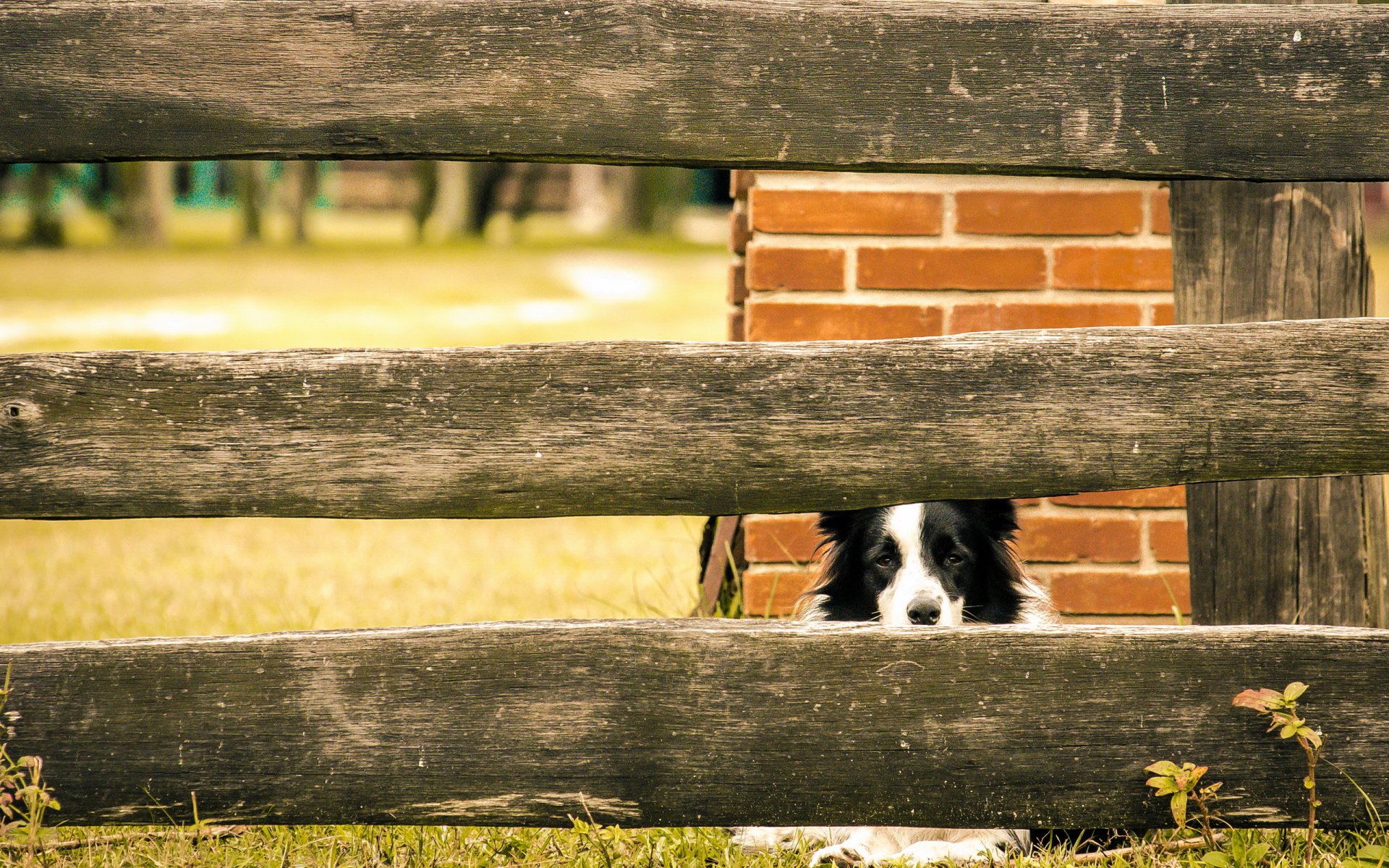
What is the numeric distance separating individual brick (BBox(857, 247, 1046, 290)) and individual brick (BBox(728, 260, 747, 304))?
454mm

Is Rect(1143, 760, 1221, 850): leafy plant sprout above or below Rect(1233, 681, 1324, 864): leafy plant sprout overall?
below

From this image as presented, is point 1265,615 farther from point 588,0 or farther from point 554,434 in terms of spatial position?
point 588,0

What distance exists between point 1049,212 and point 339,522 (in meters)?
4.60

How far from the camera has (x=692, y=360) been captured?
1922mm

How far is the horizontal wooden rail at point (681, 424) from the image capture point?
6.23 ft

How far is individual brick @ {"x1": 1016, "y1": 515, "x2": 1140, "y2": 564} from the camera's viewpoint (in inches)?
130

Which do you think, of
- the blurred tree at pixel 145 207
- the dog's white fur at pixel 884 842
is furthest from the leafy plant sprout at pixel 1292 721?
the blurred tree at pixel 145 207

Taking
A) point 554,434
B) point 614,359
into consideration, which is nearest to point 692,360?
point 614,359

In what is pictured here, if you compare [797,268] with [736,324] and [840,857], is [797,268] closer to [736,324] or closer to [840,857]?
[736,324]

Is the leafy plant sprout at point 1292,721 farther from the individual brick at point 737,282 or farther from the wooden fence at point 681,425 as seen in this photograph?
the individual brick at point 737,282

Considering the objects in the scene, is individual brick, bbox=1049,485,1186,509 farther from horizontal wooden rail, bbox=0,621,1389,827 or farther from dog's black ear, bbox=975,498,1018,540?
horizontal wooden rail, bbox=0,621,1389,827

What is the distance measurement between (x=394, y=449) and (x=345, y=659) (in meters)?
0.36

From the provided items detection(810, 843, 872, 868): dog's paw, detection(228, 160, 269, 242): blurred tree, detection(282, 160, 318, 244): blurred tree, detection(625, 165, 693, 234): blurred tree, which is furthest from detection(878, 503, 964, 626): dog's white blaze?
detection(625, 165, 693, 234): blurred tree

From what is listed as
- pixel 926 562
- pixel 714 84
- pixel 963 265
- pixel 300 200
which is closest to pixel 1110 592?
pixel 926 562
